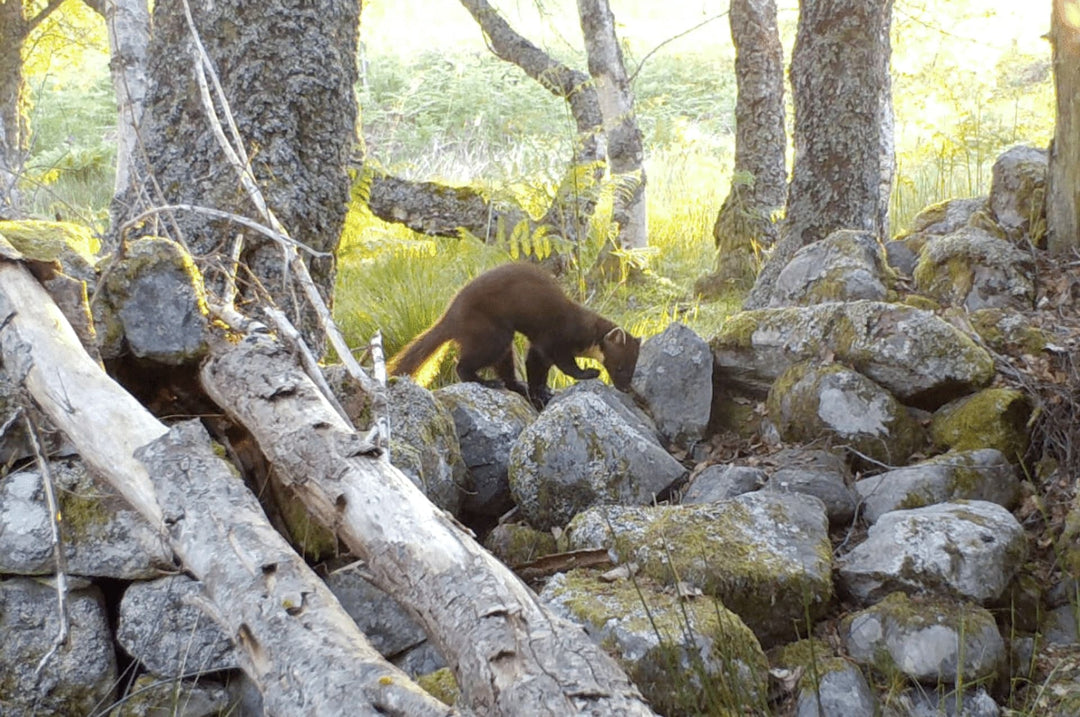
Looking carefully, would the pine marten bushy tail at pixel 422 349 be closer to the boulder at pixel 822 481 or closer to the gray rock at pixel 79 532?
the boulder at pixel 822 481

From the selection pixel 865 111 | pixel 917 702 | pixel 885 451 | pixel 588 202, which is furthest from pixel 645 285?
pixel 917 702

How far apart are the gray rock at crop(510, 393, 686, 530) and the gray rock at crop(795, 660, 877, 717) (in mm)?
1186

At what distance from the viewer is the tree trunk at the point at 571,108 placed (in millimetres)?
7039

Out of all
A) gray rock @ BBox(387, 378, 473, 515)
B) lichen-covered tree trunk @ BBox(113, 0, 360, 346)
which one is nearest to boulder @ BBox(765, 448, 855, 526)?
gray rock @ BBox(387, 378, 473, 515)

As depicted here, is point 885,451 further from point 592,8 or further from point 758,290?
point 592,8

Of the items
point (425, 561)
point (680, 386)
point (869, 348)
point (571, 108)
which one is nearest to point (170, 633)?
point (425, 561)

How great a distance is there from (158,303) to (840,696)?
2.48m

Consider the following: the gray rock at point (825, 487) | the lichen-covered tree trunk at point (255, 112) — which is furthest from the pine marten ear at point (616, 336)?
the lichen-covered tree trunk at point (255, 112)

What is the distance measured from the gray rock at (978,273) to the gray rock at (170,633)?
3.86 metres

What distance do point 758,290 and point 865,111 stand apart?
1203 millimetres

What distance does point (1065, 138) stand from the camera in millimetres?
4938

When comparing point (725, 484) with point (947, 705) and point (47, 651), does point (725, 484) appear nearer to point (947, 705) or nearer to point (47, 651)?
point (947, 705)

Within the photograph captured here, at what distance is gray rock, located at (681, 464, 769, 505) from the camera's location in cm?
391

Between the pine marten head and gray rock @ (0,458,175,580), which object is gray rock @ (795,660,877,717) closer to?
gray rock @ (0,458,175,580)
